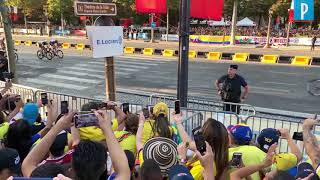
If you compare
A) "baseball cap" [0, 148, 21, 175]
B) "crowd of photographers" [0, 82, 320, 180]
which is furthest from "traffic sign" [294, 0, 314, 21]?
"baseball cap" [0, 148, 21, 175]

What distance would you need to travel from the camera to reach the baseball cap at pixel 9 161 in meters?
3.34

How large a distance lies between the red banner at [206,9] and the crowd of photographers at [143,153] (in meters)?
3.18

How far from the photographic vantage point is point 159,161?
3.57m

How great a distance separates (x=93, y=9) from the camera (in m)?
6.98

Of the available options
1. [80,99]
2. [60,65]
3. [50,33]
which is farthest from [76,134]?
[50,33]

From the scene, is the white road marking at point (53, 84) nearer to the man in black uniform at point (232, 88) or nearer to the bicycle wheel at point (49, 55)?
the bicycle wheel at point (49, 55)

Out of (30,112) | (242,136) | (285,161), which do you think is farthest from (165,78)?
(285,161)

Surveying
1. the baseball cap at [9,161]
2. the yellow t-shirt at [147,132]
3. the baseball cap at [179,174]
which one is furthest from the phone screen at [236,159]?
the baseball cap at [9,161]

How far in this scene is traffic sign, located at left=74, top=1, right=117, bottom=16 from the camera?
21.9 ft

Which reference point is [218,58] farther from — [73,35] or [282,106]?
[73,35]

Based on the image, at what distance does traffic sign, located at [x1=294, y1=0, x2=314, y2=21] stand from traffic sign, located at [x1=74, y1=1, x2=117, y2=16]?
500 cm

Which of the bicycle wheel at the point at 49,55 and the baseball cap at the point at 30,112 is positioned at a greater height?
the baseball cap at the point at 30,112

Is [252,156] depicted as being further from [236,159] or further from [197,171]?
[197,171]

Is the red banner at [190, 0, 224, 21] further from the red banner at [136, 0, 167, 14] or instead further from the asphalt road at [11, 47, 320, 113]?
the asphalt road at [11, 47, 320, 113]
